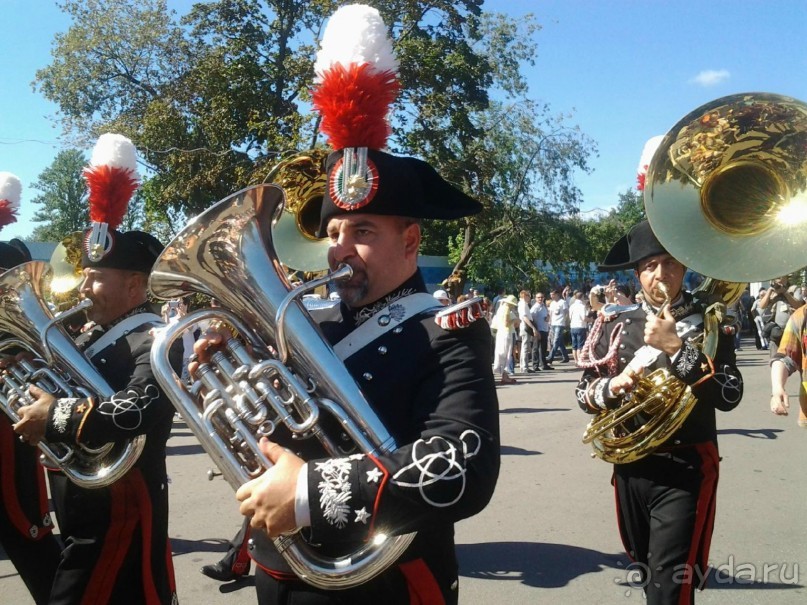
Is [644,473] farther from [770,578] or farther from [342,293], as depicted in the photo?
[342,293]

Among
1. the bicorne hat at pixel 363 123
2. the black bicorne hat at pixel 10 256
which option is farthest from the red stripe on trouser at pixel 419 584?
the black bicorne hat at pixel 10 256

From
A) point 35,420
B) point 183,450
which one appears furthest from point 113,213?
point 183,450

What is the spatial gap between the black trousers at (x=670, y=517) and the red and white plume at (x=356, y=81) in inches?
81.8

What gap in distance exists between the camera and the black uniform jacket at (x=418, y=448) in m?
1.57

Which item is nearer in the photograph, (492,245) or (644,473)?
(644,473)

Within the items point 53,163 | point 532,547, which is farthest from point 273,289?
point 53,163

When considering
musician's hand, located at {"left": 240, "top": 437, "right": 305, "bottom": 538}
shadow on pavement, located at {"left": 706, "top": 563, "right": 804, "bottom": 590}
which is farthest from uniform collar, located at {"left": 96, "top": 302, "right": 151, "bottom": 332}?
shadow on pavement, located at {"left": 706, "top": 563, "right": 804, "bottom": 590}

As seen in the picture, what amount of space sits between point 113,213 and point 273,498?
7.74 feet

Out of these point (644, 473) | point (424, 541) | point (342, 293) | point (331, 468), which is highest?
point (342, 293)

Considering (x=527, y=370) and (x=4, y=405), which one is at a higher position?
(x=4, y=405)

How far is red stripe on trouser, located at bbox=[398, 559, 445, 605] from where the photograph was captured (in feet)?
6.16

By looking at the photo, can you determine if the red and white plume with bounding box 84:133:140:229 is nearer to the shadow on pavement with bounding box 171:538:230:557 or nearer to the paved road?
the paved road

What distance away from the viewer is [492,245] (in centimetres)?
2338

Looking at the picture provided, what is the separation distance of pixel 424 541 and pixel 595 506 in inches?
163
